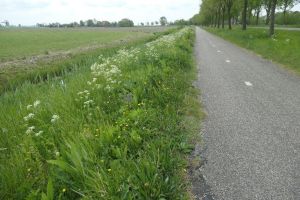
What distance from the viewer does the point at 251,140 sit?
5.26 meters

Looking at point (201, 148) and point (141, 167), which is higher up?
point (141, 167)

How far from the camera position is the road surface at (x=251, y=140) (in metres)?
3.88

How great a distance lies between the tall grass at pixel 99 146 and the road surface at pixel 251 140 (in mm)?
560

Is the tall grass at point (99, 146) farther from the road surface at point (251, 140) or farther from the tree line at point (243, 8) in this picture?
the tree line at point (243, 8)

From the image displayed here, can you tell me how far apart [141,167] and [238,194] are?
51.8 inches

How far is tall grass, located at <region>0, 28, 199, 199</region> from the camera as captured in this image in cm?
356

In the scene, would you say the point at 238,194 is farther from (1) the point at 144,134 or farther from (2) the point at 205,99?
(2) the point at 205,99

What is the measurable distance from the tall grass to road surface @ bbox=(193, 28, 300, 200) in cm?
56

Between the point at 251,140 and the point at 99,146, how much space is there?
9.16 ft

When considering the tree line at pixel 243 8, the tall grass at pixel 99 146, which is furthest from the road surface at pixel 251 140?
the tree line at pixel 243 8

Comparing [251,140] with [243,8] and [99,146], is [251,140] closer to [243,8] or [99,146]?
[99,146]

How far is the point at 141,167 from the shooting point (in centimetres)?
374

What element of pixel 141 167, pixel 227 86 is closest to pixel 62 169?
pixel 141 167

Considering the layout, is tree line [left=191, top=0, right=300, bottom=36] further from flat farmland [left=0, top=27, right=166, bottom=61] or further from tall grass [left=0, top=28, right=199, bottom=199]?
tall grass [left=0, top=28, right=199, bottom=199]
